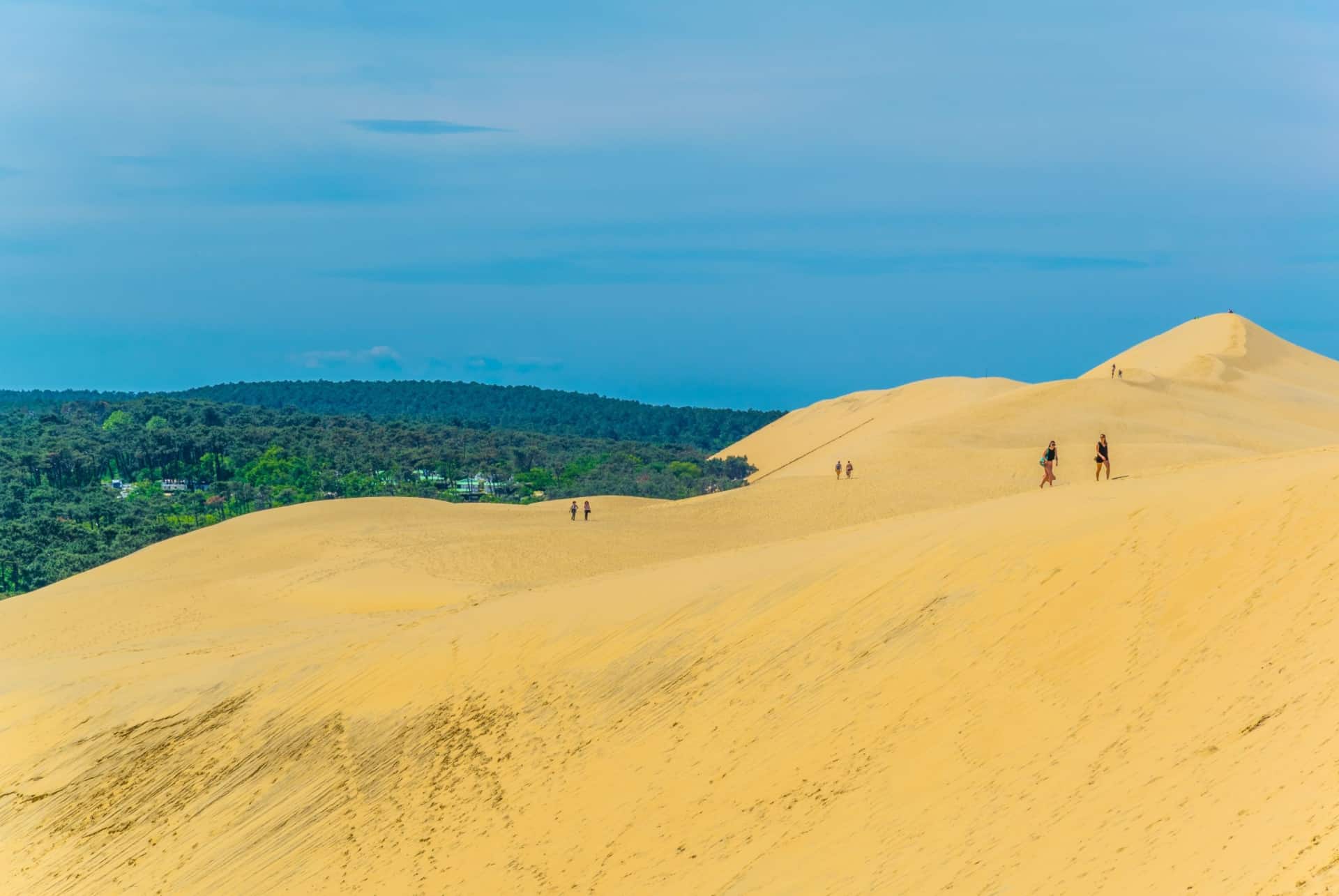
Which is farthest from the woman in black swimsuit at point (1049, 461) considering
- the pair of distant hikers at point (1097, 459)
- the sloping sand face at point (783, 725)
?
the sloping sand face at point (783, 725)

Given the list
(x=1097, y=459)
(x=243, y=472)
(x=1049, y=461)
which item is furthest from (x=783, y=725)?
(x=243, y=472)

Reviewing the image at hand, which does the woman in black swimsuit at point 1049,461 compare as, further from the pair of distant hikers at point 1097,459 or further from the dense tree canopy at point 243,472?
the dense tree canopy at point 243,472

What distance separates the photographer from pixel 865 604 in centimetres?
1677

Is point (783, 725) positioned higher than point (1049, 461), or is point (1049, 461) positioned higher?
point (1049, 461)

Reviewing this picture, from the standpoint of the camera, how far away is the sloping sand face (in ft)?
36.1

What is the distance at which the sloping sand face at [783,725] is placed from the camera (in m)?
11.0

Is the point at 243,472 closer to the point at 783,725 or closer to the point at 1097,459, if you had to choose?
the point at 1097,459

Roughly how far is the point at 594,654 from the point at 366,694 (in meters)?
3.52

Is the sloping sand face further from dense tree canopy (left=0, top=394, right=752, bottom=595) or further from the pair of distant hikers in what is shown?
dense tree canopy (left=0, top=394, right=752, bottom=595)

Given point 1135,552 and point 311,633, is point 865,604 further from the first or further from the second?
point 311,633

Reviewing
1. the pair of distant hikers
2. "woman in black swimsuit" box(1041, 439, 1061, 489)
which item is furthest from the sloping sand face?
"woman in black swimsuit" box(1041, 439, 1061, 489)

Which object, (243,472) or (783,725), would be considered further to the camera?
(243,472)

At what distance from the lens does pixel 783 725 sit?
1495cm

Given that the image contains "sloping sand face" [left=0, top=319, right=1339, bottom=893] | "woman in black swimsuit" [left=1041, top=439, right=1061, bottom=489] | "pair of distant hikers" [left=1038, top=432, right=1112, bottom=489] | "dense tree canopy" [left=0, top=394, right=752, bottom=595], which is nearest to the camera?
"sloping sand face" [left=0, top=319, right=1339, bottom=893]
